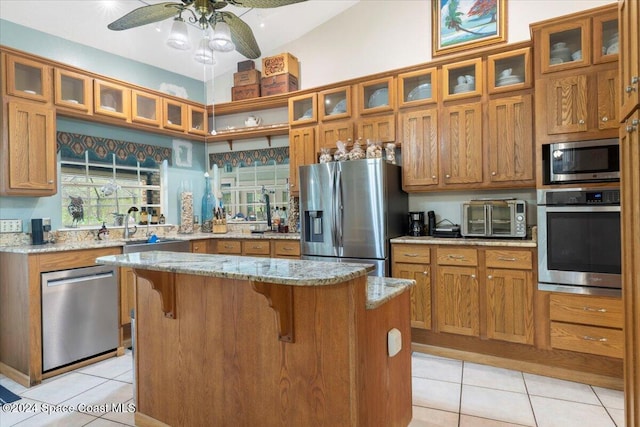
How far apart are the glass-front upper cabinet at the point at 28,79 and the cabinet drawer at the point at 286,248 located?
8.28 feet

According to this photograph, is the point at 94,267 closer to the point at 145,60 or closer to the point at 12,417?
the point at 12,417

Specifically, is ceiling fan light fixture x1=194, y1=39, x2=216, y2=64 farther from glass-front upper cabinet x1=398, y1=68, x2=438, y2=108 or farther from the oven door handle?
the oven door handle

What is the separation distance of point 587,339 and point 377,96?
2.78m

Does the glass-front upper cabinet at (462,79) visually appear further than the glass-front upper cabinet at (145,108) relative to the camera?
No

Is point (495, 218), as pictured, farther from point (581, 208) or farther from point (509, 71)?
point (509, 71)

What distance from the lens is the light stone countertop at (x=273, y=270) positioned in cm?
135

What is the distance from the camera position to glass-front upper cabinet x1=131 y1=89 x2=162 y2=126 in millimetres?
4104

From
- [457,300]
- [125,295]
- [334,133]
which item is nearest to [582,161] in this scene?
[457,300]

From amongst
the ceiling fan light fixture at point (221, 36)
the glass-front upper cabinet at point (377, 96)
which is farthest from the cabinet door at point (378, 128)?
the ceiling fan light fixture at point (221, 36)

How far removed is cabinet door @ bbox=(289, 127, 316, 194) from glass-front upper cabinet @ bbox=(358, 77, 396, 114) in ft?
2.19

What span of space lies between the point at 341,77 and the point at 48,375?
4.02m

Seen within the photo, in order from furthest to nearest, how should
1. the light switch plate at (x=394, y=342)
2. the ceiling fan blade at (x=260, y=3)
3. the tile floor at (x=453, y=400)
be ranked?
the tile floor at (x=453, y=400)
the ceiling fan blade at (x=260, y=3)
the light switch plate at (x=394, y=342)

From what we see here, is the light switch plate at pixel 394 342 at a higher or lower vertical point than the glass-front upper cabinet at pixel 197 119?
lower

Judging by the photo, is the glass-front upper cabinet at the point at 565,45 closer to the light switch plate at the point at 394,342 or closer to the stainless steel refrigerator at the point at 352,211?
the stainless steel refrigerator at the point at 352,211
